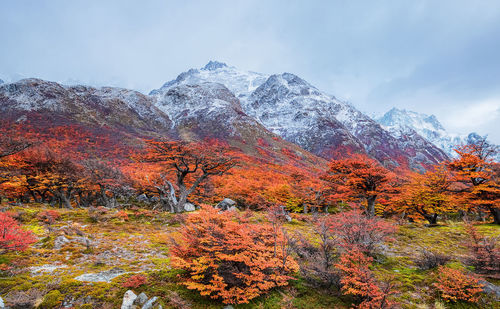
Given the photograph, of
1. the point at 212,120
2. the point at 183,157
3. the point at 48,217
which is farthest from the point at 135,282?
the point at 212,120

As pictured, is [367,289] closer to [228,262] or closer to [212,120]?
[228,262]

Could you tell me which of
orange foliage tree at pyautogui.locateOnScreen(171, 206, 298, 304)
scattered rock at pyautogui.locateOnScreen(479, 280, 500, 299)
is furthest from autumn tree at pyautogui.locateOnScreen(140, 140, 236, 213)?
scattered rock at pyautogui.locateOnScreen(479, 280, 500, 299)

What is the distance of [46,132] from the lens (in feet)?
240

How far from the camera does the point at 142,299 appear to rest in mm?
5383

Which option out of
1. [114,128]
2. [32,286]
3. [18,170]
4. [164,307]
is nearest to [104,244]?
[32,286]

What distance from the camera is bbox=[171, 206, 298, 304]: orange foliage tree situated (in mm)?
5555

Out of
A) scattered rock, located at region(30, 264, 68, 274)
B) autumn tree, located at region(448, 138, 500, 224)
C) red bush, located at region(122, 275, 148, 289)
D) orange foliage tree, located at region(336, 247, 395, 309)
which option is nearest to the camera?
orange foliage tree, located at region(336, 247, 395, 309)

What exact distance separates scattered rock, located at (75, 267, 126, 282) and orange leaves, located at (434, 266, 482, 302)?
394 inches

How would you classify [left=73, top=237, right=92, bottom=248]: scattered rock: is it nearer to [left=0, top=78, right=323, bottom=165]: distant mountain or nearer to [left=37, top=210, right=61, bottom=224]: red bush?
[left=37, top=210, right=61, bottom=224]: red bush

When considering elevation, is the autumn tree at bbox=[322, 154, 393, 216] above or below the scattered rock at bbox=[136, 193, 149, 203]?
above

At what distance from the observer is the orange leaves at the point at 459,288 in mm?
6005

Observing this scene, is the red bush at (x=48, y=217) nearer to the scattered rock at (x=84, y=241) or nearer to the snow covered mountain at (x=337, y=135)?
the scattered rock at (x=84, y=241)

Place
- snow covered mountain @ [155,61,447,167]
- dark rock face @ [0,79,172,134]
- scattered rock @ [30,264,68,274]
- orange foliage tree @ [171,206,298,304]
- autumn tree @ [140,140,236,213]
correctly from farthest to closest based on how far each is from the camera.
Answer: snow covered mountain @ [155,61,447,167]
dark rock face @ [0,79,172,134]
autumn tree @ [140,140,236,213]
scattered rock @ [30,264,68,274]
orange foliage tree @ [171,206,298,304]

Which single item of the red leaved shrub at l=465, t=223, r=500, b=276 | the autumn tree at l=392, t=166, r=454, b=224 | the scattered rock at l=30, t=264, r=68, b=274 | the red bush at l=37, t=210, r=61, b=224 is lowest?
the red bush at l=37, t=210, r=61, b=224
